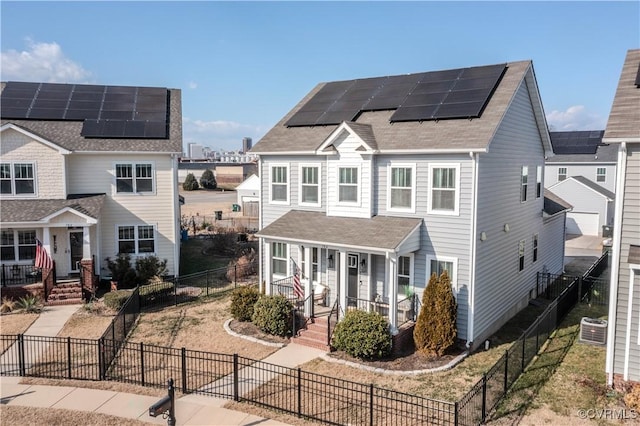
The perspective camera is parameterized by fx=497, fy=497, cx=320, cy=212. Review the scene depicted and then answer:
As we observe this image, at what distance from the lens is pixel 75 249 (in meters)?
22.2

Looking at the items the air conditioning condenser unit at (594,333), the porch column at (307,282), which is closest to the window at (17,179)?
the porch column at (307,282)

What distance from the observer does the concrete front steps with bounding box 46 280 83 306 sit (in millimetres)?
20047

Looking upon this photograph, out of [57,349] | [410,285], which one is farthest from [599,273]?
[57,349]

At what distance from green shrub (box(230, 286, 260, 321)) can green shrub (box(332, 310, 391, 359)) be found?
3.90 m

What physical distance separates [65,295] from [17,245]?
3648 mm

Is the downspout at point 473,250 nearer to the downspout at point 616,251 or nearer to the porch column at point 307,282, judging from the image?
the downspout at point 616,251

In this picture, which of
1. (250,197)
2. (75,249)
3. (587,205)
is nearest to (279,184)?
(75,249)

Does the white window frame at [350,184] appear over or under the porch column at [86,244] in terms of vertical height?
over

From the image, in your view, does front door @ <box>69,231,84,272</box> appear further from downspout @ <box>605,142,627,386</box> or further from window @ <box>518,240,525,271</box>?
downspout @ <box>605,142,627,386</box>

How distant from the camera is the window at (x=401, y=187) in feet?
52.5

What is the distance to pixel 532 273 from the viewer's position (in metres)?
20.7

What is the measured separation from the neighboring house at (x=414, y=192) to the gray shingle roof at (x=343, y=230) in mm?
46

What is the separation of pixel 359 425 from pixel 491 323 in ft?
25.4

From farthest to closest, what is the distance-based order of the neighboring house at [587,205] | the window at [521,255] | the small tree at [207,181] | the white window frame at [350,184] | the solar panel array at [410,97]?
the small tree at [207,181]
the neighboring house at [587,205]
the window at [521,255]
the white window frame at [350,184]
the solar panel array at [410,97]
